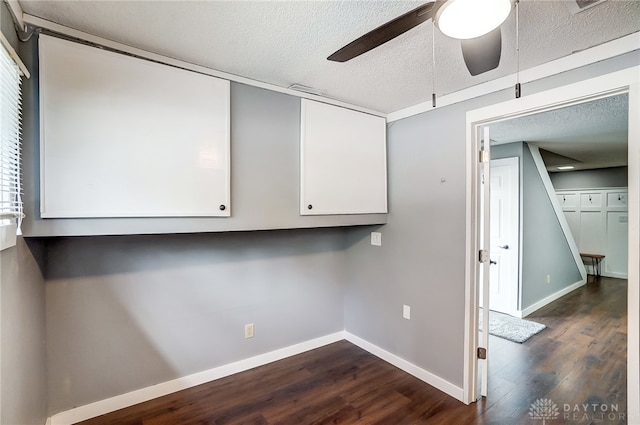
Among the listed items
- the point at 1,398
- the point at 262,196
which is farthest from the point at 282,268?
the point at 1,398

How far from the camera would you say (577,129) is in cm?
317

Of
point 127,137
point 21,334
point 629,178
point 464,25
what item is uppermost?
point 464,25

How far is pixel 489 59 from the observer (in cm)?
123

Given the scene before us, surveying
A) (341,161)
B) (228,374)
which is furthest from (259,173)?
(228,374)

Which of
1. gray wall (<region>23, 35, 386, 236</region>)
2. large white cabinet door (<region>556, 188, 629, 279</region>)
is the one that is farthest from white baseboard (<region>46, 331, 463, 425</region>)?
large white cabinet door (<region>556, 188, 629, 279</region>)

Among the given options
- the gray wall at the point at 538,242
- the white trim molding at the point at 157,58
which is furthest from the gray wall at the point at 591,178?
the white trim molding at the point at 157,58

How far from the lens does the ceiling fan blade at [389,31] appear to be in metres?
1.00

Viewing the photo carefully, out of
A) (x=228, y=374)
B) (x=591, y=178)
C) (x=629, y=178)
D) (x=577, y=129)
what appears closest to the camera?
(x=629, y=178)

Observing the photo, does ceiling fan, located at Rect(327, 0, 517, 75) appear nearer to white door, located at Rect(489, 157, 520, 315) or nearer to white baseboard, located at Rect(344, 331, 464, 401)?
white baseboard, located at Rect(344, 331, 464, 401)

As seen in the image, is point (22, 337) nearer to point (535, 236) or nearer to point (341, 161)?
point (341, 161)

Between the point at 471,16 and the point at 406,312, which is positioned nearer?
the point at 471,16

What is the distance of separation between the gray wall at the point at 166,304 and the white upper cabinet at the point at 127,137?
58cm

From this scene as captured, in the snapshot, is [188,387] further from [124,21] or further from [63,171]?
[124,21]

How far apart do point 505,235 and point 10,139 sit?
4750 mm
